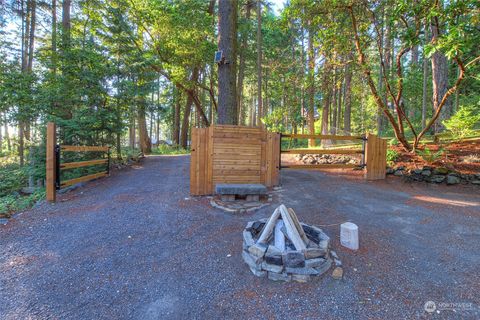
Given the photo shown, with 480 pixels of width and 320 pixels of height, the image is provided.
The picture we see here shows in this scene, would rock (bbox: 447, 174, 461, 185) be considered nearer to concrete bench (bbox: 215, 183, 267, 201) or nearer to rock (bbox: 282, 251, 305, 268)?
concrete bench (bbox: 215, 183, 267, 201)

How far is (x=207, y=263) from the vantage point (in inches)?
107

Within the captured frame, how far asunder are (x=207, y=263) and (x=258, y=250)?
26.4 inches

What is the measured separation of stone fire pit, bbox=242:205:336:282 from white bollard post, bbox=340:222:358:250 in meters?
0.30

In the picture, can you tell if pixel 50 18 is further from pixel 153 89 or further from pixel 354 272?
pixel 354 272

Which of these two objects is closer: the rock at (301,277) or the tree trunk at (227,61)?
the rock at (301,277)

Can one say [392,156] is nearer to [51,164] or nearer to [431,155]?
[431,155]

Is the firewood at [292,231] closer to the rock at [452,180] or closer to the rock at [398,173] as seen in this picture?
the rock at [398,173]

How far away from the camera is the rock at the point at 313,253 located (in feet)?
7.89

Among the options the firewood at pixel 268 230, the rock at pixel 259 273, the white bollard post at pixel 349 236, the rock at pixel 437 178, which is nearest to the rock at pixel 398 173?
the rock at pixel 437 178

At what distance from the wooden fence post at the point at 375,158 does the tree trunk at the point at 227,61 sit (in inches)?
158

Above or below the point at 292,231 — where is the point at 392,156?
above

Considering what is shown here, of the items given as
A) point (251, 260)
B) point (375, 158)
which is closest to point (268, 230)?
point (251, 260)

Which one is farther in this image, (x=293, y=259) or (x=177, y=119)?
(x=177, y=119)

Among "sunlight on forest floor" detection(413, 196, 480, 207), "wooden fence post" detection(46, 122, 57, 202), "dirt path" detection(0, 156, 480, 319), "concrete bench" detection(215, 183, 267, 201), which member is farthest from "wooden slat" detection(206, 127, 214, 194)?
"sunlight on forest floor" detection(413, 196, 480, 207)
